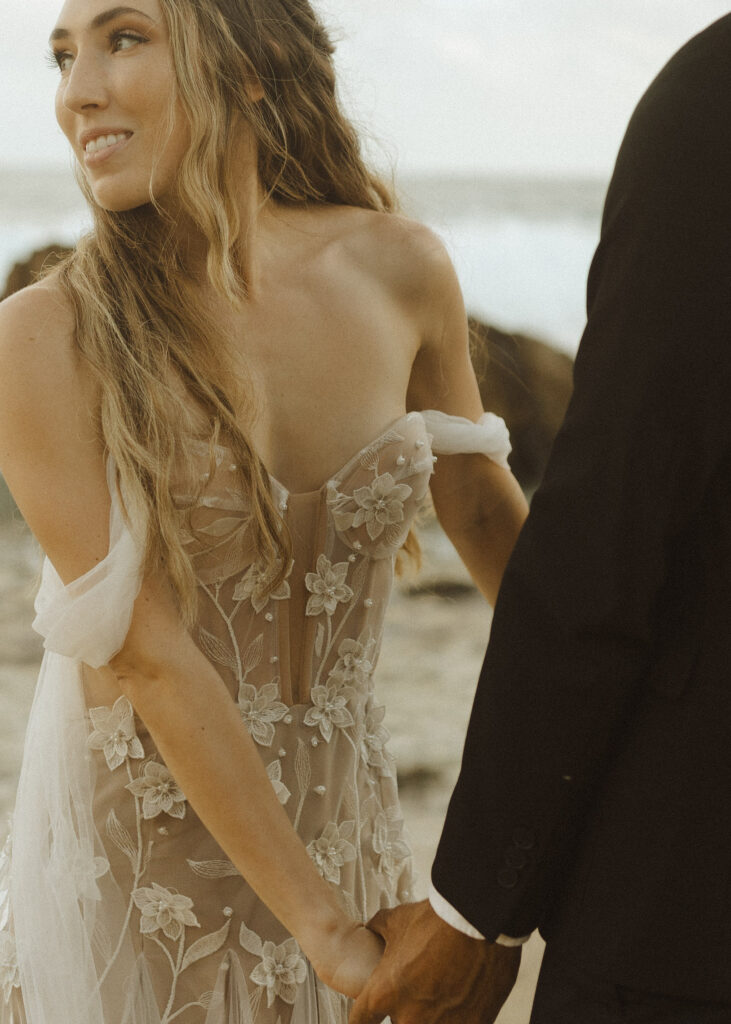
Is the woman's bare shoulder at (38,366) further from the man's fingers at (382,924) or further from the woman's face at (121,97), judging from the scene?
the man's fingers at (382,924)

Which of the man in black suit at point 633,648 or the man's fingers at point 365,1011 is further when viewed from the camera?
the man's fingers at point 365,1011

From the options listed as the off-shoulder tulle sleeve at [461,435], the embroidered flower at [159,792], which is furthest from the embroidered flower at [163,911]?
the off-shoulder tulle sleeve at [461,435]

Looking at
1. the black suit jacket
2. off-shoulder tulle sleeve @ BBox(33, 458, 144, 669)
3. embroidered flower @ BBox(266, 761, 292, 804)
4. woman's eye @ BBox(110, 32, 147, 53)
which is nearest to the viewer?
the black suit jacket

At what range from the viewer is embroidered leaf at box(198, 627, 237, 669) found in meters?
1.53

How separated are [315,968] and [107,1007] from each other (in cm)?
30

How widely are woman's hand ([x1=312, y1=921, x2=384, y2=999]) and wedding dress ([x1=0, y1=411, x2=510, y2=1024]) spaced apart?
0.13 m

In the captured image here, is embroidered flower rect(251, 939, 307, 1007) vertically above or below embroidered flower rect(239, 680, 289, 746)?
below

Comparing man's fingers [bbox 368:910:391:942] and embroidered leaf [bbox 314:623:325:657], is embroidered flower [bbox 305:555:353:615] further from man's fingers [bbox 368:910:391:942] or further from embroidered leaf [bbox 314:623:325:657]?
man's fingers [bbox 368:910:391:942]

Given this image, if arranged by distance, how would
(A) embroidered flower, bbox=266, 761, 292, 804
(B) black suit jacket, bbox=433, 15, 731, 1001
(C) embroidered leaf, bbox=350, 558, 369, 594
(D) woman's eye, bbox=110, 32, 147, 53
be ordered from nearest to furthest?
(B) black suit jacket, bbox=433, 15, 731, 1001, (D) woman's eye, bbox=110, 32, 147, 53, (A) embroidered flower, bbox=266, 761, 292, 804, (C) embroidered leaf, bbox=350, 558, 369, 594

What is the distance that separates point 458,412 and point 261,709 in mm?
632

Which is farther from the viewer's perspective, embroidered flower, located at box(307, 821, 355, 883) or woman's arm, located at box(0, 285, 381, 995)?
embroidered flower, located at box(307, 821, 355, 883)

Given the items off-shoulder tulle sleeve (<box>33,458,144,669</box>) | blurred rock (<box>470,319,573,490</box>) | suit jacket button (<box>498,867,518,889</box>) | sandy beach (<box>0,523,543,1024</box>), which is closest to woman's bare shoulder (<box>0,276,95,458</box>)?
off-shoulder tulle sleeve (<box>33,458,144,669</box>)

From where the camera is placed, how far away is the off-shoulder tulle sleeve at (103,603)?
4.46 ft

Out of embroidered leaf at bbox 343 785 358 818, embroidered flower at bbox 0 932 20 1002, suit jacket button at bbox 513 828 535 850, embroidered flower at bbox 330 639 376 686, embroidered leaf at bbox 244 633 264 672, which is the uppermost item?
suit jacket button at bbox 513 828 535 850
